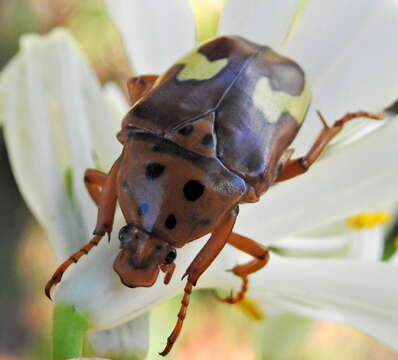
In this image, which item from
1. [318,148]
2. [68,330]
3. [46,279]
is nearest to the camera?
[68,330]

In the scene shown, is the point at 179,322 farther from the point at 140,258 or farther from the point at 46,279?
the point at 46,279

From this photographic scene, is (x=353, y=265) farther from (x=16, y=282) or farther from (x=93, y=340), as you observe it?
(x=16, y=282)

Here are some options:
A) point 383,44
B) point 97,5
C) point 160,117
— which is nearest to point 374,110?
point 383,44

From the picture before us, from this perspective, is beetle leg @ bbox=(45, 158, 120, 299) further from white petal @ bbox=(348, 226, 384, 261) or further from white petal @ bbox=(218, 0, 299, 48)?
white petal @ bbox=(348, 226, 384, 261)

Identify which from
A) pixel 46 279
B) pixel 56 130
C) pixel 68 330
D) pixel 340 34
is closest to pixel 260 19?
pixel 340 34

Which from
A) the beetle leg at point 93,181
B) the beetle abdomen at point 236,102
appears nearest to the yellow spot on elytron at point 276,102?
the beetle abdomen at point 236,102
